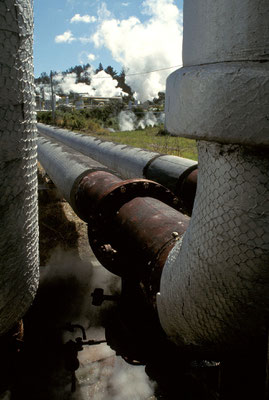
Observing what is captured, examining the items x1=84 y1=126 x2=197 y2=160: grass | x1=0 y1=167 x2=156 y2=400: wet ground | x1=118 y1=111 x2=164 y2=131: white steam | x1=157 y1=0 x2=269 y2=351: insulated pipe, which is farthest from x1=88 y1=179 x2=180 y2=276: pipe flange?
x1=118 y1=111 x2=164 y2=131: white steam

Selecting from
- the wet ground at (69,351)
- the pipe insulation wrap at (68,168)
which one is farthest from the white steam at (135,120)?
the wet ground at (69,351)

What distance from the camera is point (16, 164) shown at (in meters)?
0.71

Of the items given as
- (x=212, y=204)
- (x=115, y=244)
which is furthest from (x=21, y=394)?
(x=212, y=204)

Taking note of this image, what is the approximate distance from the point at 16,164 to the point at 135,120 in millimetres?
35965

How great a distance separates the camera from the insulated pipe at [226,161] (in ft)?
2.04

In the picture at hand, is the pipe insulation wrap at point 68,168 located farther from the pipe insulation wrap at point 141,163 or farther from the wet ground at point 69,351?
the wet ground at point 69,351

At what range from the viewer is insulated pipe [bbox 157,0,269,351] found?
62 centimetres

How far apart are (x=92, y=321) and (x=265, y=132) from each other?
273cm

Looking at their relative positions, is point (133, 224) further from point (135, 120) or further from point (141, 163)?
point (135, 120)

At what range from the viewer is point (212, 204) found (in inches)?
31.7

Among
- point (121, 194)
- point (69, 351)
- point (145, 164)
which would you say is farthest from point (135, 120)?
point (69, 351)

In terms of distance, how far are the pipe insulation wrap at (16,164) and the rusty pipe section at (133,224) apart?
691 millimetres

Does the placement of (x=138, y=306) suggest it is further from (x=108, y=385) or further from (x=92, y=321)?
(x=92, y=321)

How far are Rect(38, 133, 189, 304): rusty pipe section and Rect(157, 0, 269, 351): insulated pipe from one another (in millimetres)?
517
